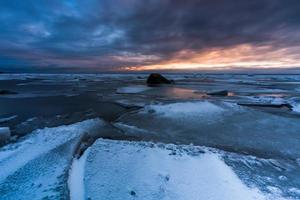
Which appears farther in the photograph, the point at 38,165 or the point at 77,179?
the point at 38,165

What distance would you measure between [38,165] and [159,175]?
2.05 m

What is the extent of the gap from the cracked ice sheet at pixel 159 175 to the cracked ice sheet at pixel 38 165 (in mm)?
397

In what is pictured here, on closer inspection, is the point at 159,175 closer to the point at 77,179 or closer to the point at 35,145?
the point at 77,179

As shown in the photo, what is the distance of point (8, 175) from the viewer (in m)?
2.83

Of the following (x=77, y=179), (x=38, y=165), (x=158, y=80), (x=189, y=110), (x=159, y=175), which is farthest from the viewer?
(x=158, y=80)

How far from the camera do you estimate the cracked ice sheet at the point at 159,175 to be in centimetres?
247

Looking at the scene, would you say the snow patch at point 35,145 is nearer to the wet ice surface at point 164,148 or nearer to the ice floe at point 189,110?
the wet ice surface at point 164,148

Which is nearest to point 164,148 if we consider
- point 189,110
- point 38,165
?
point 38,165

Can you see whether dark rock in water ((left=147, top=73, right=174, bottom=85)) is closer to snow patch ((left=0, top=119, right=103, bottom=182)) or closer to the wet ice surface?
the wet ice surface

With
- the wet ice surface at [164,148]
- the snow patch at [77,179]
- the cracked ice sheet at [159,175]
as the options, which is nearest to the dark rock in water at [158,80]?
the wet ice surface at [164,148]

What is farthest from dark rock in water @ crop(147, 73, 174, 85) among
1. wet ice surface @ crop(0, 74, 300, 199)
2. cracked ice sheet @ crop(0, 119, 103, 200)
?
cracked ice sheet @ crop(0, 119, 103, 200)

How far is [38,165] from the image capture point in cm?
315

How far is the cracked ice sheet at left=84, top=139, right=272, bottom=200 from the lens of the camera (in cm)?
247

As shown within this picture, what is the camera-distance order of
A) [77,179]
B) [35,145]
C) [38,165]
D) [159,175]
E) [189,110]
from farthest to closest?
[189,110] → [35,145] → [38,165] → [159,175] → [77,179]
